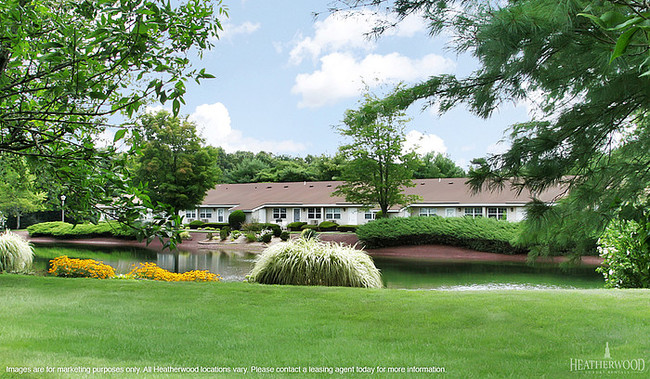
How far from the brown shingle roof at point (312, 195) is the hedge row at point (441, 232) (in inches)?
243

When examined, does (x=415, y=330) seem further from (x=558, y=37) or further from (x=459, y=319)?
(x=558, y=37)

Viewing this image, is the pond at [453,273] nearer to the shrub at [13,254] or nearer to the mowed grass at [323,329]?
the shrub at [13,254]

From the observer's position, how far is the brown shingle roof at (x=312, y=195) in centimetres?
3501

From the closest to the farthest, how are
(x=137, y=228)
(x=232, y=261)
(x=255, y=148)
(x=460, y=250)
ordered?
(x=137, y=228) → (x=232, y=261) → (x=460, y=250) → (x=255, y=148)

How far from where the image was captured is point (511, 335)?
5246mm

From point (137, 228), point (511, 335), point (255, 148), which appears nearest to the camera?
point (137, 228)

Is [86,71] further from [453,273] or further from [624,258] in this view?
[453,273]

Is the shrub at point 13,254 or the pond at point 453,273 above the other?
the shrub at point 13,254

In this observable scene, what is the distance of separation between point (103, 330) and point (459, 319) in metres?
4.18

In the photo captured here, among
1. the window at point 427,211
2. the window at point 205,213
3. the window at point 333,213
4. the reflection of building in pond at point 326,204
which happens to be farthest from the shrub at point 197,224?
the window at point 427,211

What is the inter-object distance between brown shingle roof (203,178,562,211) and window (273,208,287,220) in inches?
28.1

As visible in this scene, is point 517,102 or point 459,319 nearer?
point 517,102

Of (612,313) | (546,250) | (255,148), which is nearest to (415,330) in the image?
(546,250)

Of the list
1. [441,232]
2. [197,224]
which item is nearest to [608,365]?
[441,232]
